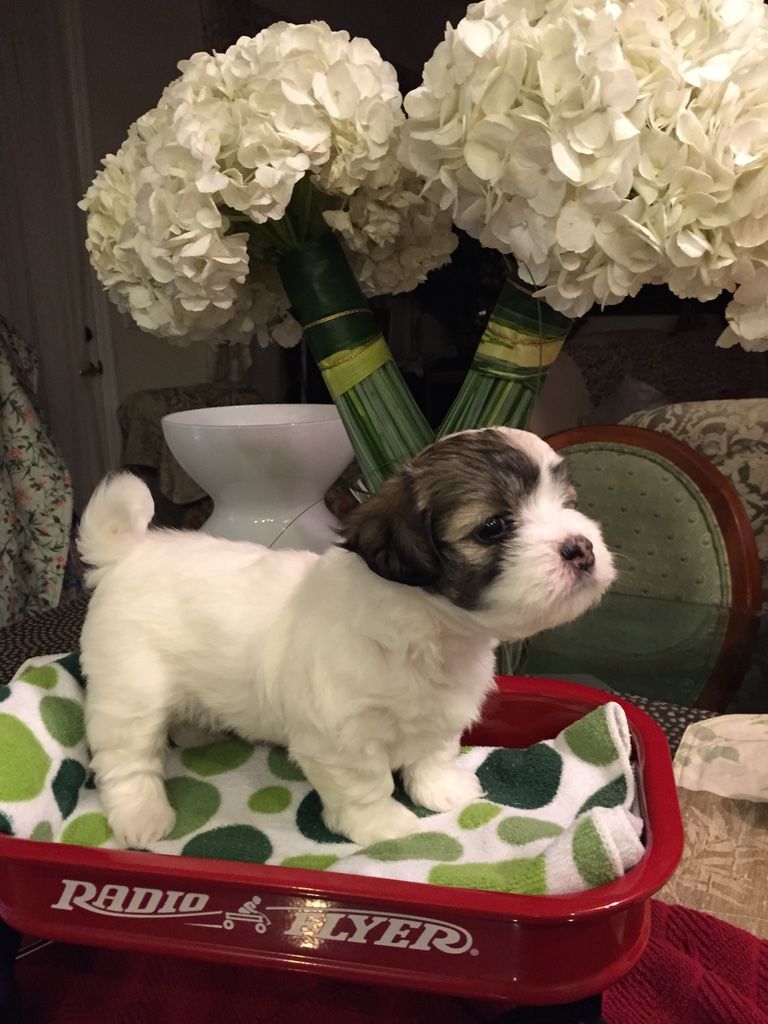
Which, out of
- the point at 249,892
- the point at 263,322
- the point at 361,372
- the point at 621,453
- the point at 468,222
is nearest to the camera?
the point at 249,892

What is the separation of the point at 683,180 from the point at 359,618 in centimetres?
44

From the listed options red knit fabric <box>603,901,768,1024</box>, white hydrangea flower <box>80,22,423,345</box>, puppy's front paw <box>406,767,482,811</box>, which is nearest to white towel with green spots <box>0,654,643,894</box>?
puppy's front paw <box>406,767,482,811</box>

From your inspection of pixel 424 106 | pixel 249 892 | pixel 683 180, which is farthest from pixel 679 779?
pixel 424 106

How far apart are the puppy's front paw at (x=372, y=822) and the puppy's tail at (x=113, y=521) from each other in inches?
14.0

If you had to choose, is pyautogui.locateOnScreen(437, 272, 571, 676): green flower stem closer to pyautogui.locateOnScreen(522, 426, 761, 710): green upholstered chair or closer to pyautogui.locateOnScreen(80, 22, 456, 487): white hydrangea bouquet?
pyautogui.locateOnScreen(80, 22, 456, 487): white hydrangea bouquet

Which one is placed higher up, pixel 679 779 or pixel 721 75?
pixel 721 75

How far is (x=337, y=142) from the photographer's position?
0.71m

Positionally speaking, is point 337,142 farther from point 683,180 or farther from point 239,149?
point 683,180

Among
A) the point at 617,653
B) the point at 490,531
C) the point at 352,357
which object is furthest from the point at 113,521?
the point at 617,653

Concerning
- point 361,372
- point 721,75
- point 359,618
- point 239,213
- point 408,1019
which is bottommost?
point 408,1019

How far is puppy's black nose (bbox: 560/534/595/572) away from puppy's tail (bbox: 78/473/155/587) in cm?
45

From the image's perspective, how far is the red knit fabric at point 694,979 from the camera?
61 cm

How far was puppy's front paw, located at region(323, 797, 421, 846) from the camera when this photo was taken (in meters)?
0.74

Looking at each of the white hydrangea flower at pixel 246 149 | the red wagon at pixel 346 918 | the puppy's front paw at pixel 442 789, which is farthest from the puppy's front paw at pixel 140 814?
the white hydrangea flower at pixel 246 149
